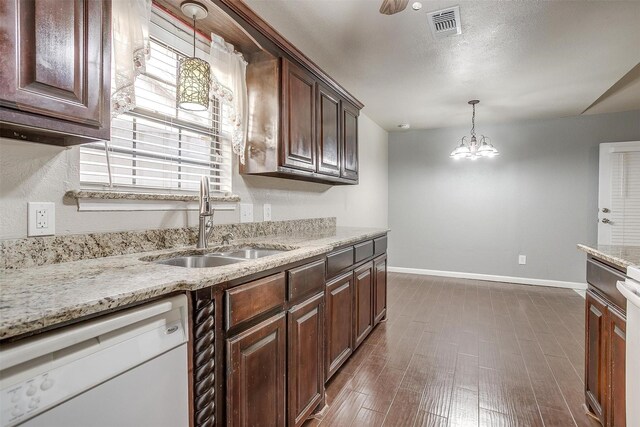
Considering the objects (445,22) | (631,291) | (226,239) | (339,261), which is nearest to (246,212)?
(226,239)

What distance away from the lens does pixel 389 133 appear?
552cm

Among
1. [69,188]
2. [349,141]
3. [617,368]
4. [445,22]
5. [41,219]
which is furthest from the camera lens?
[349,141]

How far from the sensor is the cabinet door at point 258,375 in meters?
1.18

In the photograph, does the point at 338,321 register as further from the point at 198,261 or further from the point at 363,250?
the point at 198,261

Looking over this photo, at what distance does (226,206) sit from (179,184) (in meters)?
0.32

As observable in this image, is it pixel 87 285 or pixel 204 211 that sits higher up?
pixel 204 211

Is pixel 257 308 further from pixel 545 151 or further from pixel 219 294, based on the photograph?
pixel 545 151

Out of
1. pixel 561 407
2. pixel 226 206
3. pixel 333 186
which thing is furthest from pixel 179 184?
pixel 561 407

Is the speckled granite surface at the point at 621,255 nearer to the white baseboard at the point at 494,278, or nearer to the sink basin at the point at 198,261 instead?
the sink basin at the point at 198,261

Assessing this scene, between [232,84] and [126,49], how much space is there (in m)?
0.73

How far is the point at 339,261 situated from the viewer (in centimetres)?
215

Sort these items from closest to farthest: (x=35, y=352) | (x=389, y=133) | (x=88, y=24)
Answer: (x=35, y=352) → (x=88, y=24) → (x=389, y=133)

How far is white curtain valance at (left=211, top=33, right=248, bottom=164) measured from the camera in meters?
1.93

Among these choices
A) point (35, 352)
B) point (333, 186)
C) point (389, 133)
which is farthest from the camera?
point (389, 133)
